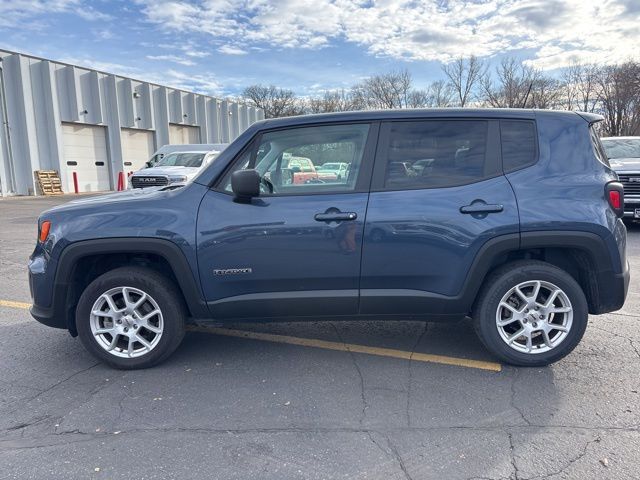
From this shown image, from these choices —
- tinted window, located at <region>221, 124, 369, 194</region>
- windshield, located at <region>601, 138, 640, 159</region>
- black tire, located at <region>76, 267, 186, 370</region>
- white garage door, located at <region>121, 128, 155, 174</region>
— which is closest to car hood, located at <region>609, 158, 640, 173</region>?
windshield, located at <region>601, 138, 640, 159</region>

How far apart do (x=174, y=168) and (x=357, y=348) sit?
41.7 ft

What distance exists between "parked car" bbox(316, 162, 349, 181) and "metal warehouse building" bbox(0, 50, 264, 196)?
20011 millimetres

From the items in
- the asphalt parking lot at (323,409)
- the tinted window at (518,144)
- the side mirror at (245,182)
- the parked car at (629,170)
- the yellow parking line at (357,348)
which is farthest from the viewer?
the parked car at (629,170)

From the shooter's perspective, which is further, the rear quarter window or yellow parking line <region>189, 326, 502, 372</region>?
yellow parking line <region>189, 326, 502, 372</region>

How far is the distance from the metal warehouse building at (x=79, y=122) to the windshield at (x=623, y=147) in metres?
20.6

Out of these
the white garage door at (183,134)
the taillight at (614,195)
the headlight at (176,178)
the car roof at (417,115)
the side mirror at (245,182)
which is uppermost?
the white garage door at (183,134)

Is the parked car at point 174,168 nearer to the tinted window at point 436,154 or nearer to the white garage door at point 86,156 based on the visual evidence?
the white garage door at point 86,156

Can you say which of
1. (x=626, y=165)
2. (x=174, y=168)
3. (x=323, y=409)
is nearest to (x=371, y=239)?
(x=323, y=409)

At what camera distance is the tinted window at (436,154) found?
335cm

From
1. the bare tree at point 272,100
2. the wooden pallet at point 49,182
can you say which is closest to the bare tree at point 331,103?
the bare tree at point 272,100

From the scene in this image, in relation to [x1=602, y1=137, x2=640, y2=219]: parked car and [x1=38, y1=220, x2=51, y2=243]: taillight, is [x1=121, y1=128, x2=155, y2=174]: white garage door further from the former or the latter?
Result: [x1=38, y1=220, x2=51, y2=243]: taillight

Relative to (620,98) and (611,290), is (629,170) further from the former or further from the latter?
(620,98)

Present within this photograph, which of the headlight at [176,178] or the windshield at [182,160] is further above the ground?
the windshield at [182,160]

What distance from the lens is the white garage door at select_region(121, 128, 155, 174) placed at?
81.6ft
